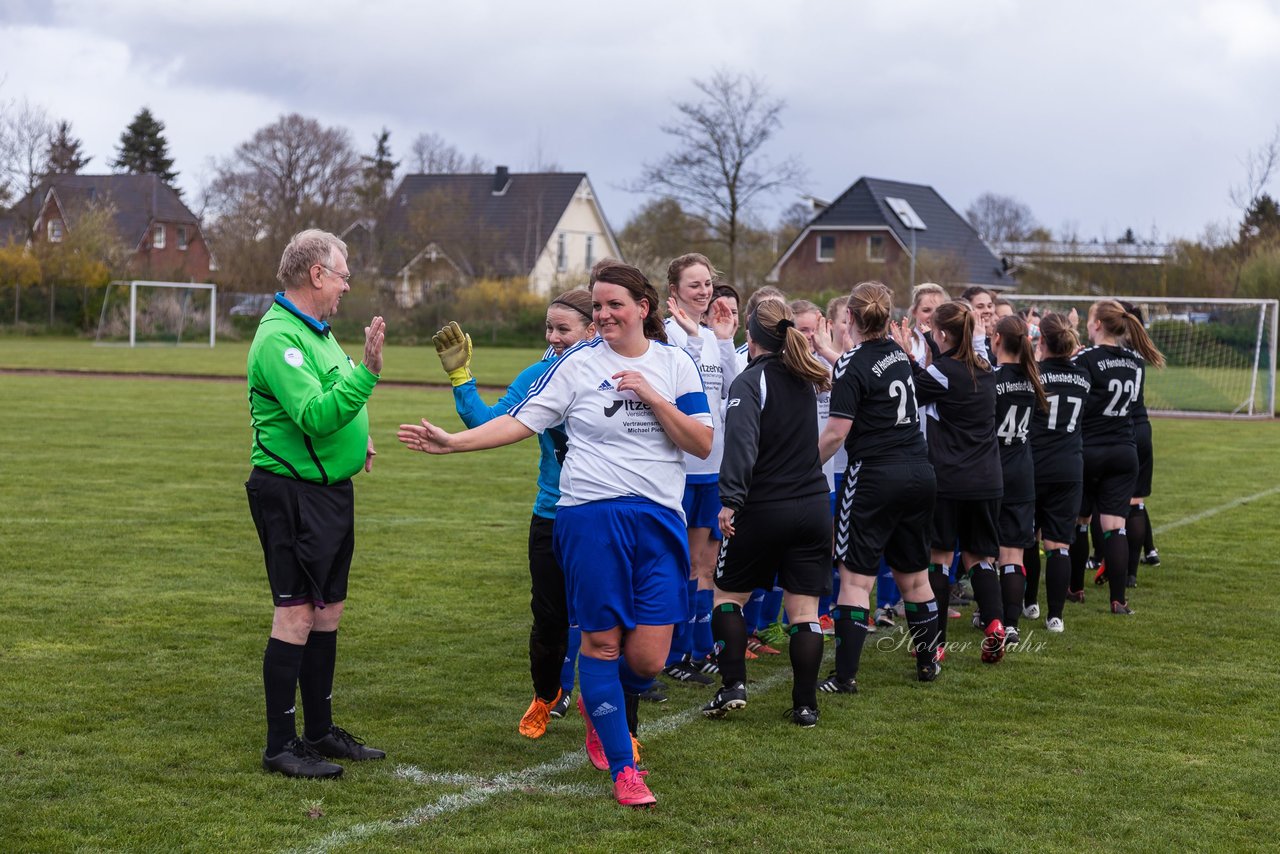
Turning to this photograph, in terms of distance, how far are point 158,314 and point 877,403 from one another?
148 feet

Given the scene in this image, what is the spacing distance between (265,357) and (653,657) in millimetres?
1819

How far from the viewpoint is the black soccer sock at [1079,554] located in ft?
28.3

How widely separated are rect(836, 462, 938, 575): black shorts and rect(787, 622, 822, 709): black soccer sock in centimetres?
58

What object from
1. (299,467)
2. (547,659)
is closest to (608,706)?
(547,659)

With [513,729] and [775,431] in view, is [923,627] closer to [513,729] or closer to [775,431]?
[775,431]

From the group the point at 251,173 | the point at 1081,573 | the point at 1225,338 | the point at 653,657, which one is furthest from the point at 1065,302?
the point at 251,173

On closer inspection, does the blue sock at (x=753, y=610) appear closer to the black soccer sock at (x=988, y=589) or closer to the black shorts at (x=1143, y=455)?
the black soccer sock at (x=988, y=589)

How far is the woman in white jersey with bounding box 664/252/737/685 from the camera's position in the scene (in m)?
6.43

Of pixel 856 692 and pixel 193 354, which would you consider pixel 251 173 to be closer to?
pixel 193 354

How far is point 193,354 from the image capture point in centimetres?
3953

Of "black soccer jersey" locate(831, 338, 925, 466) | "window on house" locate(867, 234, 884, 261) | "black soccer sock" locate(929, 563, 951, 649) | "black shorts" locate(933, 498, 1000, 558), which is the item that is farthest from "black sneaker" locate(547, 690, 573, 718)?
"window on house" locate(867, 234, 884, 261)

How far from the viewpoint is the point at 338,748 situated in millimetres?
5160

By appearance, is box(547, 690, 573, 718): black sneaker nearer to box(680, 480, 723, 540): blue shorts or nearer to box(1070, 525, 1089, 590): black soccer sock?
box(680, 480, 723, 540): blue shorts

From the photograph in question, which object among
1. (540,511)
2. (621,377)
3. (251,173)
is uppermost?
(251,173)
